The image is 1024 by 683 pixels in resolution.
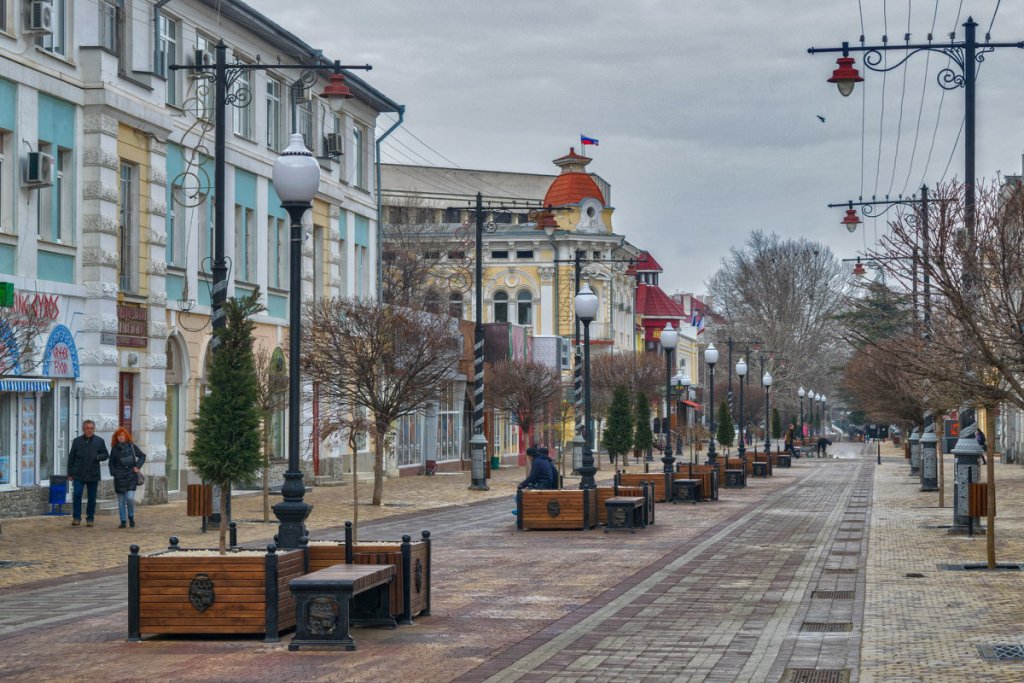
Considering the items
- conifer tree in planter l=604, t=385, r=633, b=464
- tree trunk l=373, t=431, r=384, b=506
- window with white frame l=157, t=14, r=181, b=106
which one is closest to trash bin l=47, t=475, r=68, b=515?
tree trunk l=373, t=431, r=384, b=506

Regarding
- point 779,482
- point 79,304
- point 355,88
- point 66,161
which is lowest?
point 779,482

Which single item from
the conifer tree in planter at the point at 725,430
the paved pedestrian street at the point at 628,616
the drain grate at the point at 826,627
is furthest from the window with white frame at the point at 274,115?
the conifer tree in planter at the point at 725,430

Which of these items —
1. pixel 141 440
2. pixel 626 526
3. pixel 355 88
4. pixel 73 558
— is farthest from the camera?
pixel 355 88

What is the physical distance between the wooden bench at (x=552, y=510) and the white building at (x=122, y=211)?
8.61 m

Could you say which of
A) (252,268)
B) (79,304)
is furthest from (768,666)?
(252,268)

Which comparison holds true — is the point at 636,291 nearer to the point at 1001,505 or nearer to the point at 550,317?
the point at 550,317

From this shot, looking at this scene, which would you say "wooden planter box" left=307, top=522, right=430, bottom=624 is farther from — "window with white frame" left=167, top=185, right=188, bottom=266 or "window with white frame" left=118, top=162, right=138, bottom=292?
"window with white frame" left=167, top=185, right=188, bottom=266

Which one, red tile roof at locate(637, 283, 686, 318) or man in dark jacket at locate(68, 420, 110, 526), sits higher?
red tile roof at locate(637, 283, 686, 318)

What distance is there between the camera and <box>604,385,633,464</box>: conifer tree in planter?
1849 inches

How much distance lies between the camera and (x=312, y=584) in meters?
10.7

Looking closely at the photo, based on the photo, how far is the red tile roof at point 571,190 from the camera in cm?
8038

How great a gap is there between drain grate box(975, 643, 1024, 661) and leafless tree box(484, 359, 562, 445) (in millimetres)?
38221

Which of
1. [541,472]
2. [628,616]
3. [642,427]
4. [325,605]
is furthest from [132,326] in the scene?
[642,427]

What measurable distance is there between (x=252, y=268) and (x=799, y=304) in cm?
6677
